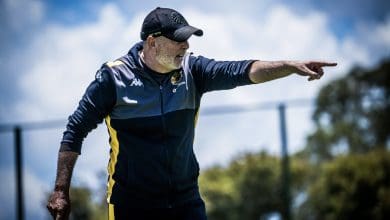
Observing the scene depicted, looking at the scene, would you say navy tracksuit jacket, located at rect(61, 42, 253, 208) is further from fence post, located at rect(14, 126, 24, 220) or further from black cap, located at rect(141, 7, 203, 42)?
fence post, located at rect(14, 126, 24, 220)

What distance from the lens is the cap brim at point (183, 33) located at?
4484mm

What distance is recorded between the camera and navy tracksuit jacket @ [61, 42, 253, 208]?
4500 millimetres

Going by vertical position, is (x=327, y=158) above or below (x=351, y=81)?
below

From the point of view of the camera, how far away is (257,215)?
16.1 m

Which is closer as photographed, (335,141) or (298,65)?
(298,65)

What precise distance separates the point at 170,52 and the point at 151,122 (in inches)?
15.2

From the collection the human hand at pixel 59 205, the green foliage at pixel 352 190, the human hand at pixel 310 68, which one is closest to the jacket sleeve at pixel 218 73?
the human hand at pixel 310 68

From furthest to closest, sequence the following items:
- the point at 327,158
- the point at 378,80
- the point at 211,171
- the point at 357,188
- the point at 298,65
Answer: the point at 378,80, the point at 327,158, the point at 357,188, the point at 211,171, the point at 298,65

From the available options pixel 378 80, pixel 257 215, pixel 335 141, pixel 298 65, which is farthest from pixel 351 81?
pixel 298 65

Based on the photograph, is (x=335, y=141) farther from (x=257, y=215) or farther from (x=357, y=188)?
(x=257, y=215)

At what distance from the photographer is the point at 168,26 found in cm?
456

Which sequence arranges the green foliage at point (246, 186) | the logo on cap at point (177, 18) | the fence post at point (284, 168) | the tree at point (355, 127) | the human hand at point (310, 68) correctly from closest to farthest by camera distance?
Answer: 1. the human hand at point (310, 68)
2. the logo on cap at point (177, 18)
3. the fence post at point (284, 168)
4. the green foliage at point (246, 186)
5. the tree at point (355, 127)

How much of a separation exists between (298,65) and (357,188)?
54.3ft

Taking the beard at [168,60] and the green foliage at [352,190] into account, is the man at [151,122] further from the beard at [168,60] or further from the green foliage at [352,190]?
the green foliage at [352,190]
